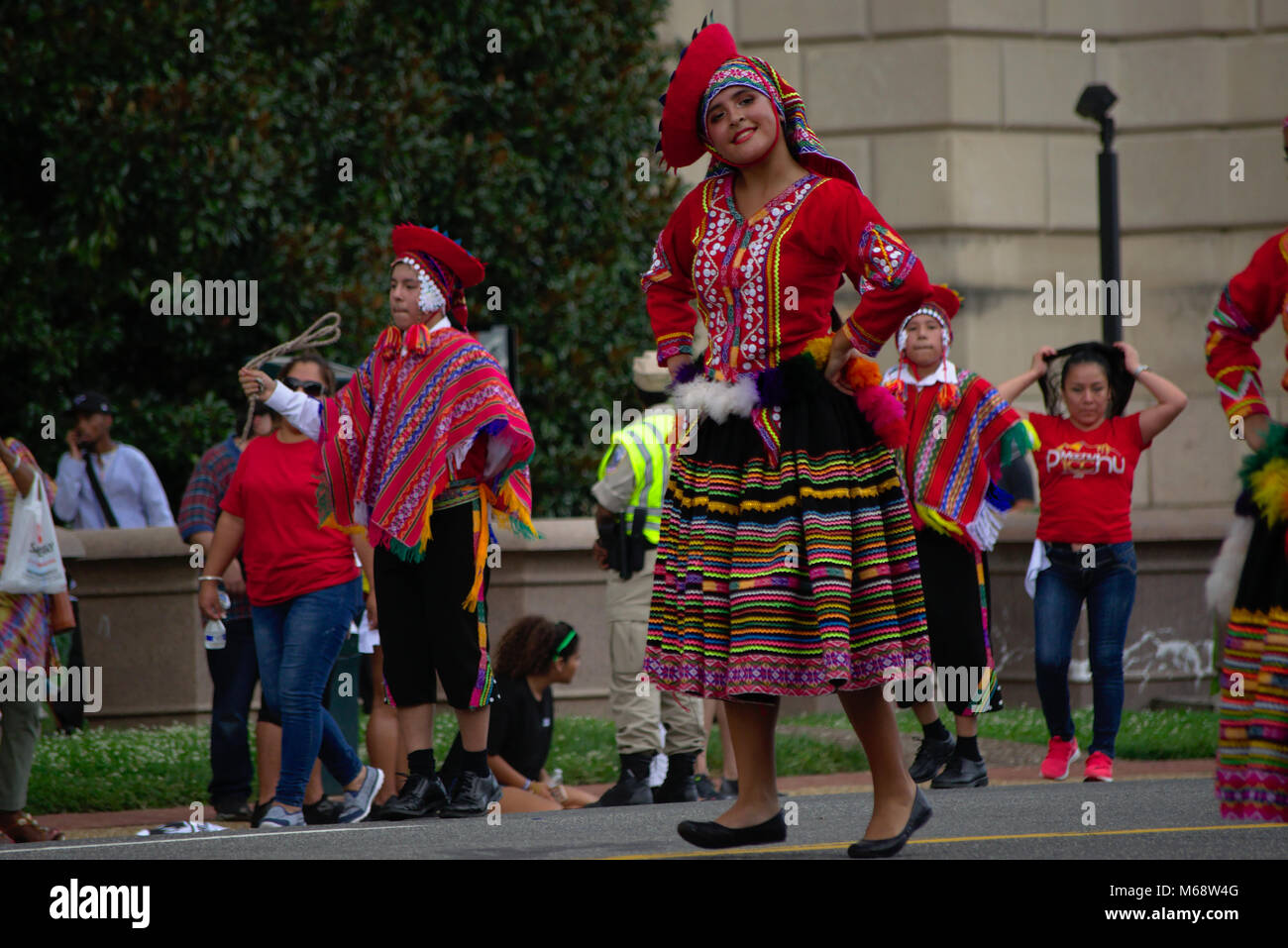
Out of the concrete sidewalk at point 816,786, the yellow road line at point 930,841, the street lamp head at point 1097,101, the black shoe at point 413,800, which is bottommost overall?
the concrete sidewalk at point 816,786

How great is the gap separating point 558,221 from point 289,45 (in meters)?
2.65

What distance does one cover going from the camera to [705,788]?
9.23 metres

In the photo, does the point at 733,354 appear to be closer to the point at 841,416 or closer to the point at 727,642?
the point at 841,416

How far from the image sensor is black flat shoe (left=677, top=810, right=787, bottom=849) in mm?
5559

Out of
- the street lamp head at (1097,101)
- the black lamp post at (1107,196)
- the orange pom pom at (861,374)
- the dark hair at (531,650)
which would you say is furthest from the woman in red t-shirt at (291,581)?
the street lamp head at (1097,101)

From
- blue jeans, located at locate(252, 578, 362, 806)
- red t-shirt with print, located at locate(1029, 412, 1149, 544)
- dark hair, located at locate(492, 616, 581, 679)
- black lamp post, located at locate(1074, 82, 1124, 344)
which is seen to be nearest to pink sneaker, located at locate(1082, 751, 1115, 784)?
red t-shirt with print, located at locate(1029, 412, 1149, 544)

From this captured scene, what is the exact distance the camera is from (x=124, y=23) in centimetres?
1336

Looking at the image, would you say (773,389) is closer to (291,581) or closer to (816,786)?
(291,581)

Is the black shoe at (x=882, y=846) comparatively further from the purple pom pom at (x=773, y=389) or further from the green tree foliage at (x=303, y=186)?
the green tree foliage at (x=303, y=186)

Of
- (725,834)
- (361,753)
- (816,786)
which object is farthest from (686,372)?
(361,753)

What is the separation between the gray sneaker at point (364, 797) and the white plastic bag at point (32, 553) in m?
1.57

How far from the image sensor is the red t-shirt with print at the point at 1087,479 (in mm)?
9266

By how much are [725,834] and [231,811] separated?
430cm
